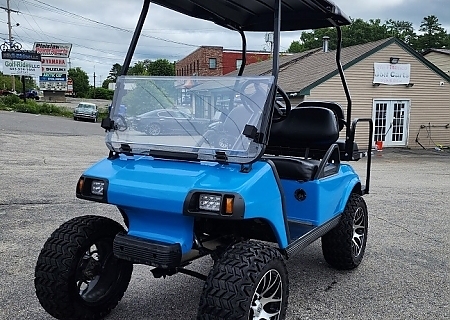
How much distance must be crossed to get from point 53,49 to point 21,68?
14.3 ft

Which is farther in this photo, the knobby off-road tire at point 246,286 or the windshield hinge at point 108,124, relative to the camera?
the windshield hinge at point 108,124

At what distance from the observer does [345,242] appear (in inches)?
168

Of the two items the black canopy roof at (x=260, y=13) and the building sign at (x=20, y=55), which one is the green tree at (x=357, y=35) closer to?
the building sign at (x=20, y=55)

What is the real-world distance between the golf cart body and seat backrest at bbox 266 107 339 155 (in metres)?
0.41

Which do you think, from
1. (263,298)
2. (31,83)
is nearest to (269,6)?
(263,298)

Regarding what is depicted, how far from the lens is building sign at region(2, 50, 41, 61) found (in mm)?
38625

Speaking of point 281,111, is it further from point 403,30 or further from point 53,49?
point 403,30

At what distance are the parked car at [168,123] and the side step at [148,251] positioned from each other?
80 cm

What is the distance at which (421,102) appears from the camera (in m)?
20.5

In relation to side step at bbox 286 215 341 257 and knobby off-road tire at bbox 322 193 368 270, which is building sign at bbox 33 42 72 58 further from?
side step at bbox 286 215 341 257

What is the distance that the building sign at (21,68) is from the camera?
127ft

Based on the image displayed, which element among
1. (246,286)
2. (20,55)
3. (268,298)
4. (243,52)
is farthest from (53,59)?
(246,286)

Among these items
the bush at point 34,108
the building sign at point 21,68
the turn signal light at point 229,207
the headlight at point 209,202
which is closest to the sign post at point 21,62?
the building sign at point 21,68

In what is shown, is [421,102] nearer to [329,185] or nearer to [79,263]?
[329,185]
